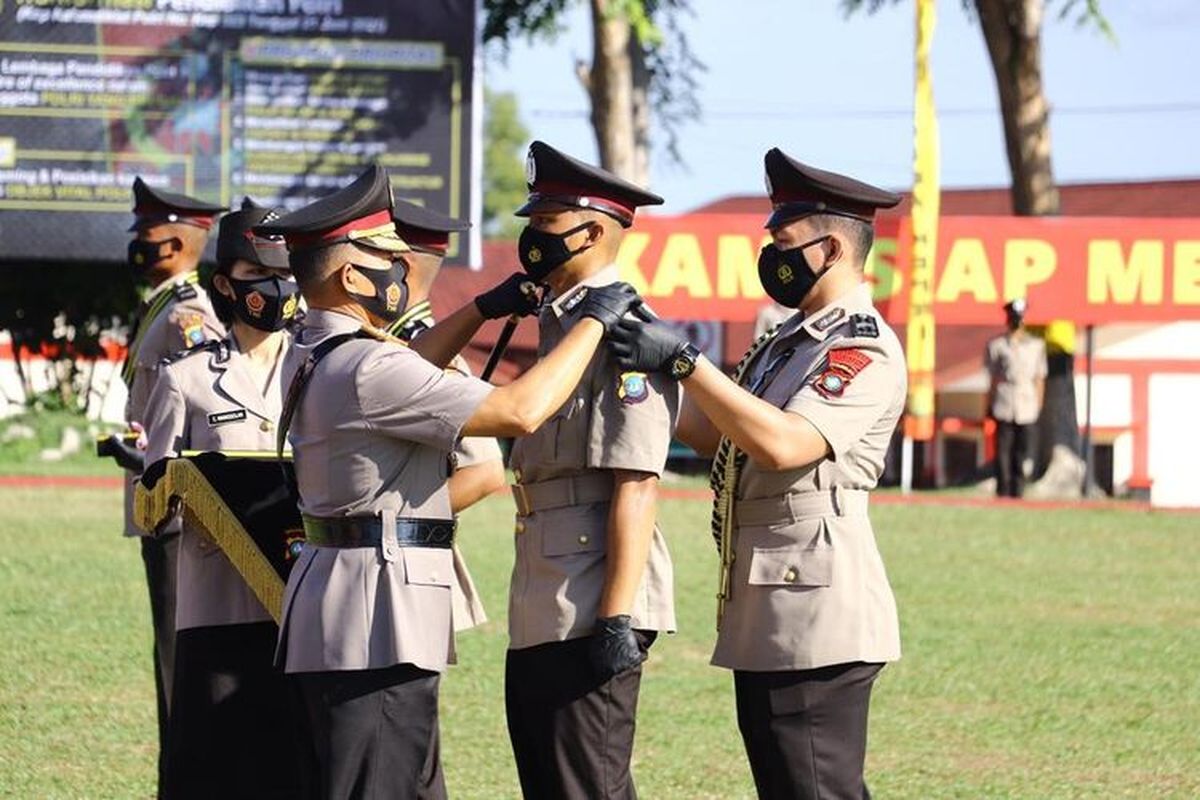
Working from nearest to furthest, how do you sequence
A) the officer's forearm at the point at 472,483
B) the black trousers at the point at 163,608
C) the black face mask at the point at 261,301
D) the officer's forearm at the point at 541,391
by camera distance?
the officer's forearm at the point at 541,391 < the officer's forearm at the point at 472,483 < the black face mask at the point at 261,301 < the black trousers at the point at 163,608

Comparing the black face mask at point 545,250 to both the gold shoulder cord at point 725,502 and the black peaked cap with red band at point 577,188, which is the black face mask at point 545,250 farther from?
the gold shoulder cord at point 725,502

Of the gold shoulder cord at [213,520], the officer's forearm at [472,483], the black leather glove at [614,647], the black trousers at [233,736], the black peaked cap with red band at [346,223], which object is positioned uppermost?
the black peaked cap with red band at [346,223]

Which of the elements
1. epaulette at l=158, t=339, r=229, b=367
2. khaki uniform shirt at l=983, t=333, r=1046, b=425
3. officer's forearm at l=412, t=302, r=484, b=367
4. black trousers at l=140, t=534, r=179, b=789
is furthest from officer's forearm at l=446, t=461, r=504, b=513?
khaki uniform shirt at l=983, t=333, r=1046, b=425

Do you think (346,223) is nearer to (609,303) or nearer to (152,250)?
(609,303)

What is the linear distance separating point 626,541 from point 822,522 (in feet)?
1.85

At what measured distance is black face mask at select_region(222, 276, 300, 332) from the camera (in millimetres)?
6562

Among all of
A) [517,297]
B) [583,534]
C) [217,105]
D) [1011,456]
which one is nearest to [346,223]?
[517,297]

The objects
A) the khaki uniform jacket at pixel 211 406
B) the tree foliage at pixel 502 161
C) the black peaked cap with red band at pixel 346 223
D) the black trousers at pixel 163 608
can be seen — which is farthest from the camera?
the tree foliage at pixel 502 161

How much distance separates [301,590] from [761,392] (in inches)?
49.5

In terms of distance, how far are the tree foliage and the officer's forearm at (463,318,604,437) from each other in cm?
8509

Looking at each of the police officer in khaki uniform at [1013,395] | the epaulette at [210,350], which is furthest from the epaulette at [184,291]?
the police officer in khaki uniform at [1013,395]

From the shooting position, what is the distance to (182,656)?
610 cm

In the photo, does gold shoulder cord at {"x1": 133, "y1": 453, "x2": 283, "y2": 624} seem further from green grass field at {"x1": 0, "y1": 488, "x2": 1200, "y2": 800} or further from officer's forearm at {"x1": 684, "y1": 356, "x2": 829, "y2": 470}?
green grass field at {"x1": 0, "y1": 488, "x2": 1200, "y2": 800}

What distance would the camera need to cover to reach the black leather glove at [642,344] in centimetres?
484
